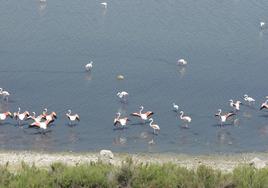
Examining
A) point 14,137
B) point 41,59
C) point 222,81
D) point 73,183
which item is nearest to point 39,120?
point 14,137

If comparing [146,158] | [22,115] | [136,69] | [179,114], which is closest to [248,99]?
[179,114]

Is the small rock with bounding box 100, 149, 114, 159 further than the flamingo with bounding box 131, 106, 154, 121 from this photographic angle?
No

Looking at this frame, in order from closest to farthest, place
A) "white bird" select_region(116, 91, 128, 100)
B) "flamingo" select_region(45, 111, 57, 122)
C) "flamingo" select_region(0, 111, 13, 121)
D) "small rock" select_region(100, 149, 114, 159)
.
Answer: "small rock" select_region(100, 149, 114, 159) → "flamingo" select_region(45, 111, 57, 122) → "flamingo" select_region(0, 111, 13, 121) → "white bird" select_region(116, 91, 128, 100)

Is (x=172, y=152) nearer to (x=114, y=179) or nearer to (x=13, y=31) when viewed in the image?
(x=114, y=179)

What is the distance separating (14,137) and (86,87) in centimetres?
807

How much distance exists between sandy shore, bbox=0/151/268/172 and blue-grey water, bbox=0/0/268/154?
0.92m

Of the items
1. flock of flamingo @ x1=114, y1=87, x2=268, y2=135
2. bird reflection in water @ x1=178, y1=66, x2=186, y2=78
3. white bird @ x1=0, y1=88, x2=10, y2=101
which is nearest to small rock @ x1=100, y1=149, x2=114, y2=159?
flock of flamingo @ x1=114, y1=87, x2=268, y2=135

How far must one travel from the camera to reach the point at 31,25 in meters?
52.9

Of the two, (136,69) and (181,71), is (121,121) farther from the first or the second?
(181,71)

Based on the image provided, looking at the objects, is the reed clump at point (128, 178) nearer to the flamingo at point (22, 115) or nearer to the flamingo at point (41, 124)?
the flamingo at point (41, 124)

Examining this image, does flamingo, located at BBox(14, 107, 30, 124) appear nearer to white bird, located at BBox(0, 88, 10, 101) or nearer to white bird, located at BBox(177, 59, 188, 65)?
white bird, located at BBox(0, 88, 10, 101)

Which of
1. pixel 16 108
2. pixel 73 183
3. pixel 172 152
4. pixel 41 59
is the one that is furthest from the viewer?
pixel 41 59

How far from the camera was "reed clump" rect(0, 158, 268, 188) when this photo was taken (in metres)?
21.1

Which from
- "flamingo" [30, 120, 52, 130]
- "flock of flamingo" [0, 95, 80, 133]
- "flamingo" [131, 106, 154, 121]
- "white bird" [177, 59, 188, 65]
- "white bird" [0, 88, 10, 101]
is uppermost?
"white bird" [177, 59, 188, 65]
